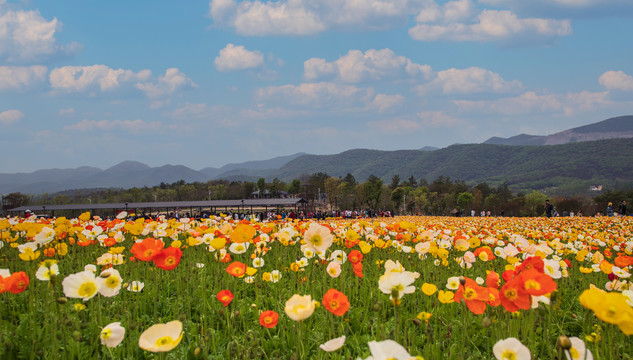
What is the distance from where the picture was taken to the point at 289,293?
4.88 m

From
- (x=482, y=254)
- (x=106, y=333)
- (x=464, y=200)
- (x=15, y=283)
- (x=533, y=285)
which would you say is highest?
(x=15, y=283)

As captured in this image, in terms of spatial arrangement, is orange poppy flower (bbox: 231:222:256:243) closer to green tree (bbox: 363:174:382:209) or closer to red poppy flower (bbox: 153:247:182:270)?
red poppy flower (bbox: 153:247:182:270)

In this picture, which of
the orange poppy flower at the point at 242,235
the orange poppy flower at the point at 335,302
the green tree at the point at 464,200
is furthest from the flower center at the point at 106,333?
the green tree at the point at 464,200

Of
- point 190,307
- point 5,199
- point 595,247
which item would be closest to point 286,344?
point 190,307

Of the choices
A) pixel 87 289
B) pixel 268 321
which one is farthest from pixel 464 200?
pixel 87 289

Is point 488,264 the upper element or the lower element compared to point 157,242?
lower

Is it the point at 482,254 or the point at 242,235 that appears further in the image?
the point at 482,254

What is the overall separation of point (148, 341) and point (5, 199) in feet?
325

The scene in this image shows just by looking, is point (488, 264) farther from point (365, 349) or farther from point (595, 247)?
point (365, 349)

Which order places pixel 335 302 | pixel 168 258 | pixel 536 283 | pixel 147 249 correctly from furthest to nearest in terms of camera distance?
1. pixel 147 249
2. pixel 168 258
3. pixel 335 302
4. pixel 536 283

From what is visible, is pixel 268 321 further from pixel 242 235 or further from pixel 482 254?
pixel 482 254

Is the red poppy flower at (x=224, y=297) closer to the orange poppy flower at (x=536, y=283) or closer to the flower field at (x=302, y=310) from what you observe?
the flower field at (x=302, y=310)

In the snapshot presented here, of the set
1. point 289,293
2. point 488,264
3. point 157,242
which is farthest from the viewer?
point 488,264

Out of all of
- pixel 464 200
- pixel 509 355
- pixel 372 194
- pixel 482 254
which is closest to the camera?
pixel 509 355
